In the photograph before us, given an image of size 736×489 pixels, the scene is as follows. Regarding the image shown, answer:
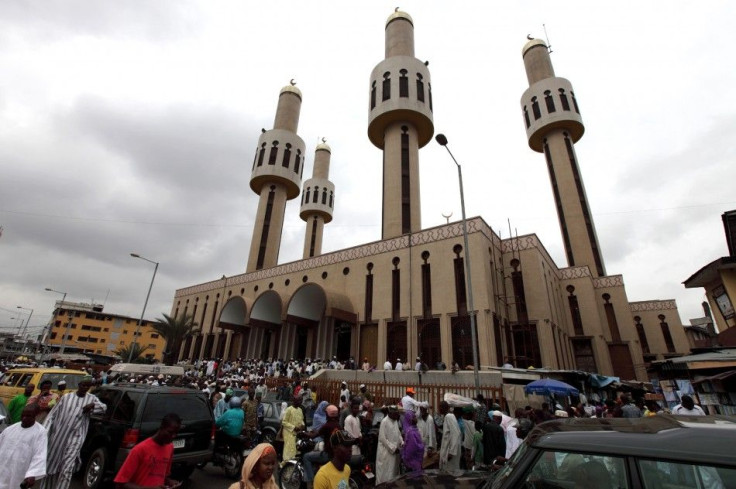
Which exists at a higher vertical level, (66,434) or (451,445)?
(66,434)

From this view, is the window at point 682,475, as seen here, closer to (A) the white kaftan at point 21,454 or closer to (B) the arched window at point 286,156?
(A) the white kaftan at point 21,454

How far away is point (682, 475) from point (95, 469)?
7.63m

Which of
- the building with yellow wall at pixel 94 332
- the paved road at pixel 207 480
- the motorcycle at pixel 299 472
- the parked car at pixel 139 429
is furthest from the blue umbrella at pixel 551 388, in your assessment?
the building with yellow wall at pixel 94 332

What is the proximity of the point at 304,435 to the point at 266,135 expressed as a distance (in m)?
39.9

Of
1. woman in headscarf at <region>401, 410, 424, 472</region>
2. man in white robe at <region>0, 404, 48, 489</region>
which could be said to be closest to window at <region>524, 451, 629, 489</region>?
woman in headscarf at <region>401, 410, 424, 472</region>

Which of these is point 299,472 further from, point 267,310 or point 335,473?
point 267,310

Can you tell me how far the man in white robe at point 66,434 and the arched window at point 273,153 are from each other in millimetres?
37052

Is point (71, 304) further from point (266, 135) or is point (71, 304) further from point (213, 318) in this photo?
point (266, 135)

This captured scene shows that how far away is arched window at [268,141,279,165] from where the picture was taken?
4022 centimetres

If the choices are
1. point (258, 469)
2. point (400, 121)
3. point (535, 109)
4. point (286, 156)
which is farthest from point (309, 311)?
point (535, 109)

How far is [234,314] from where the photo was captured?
106 ft

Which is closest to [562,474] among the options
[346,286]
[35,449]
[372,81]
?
[35,449]

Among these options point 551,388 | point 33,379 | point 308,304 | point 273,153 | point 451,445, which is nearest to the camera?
point 451,445

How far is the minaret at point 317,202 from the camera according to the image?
151 feet
